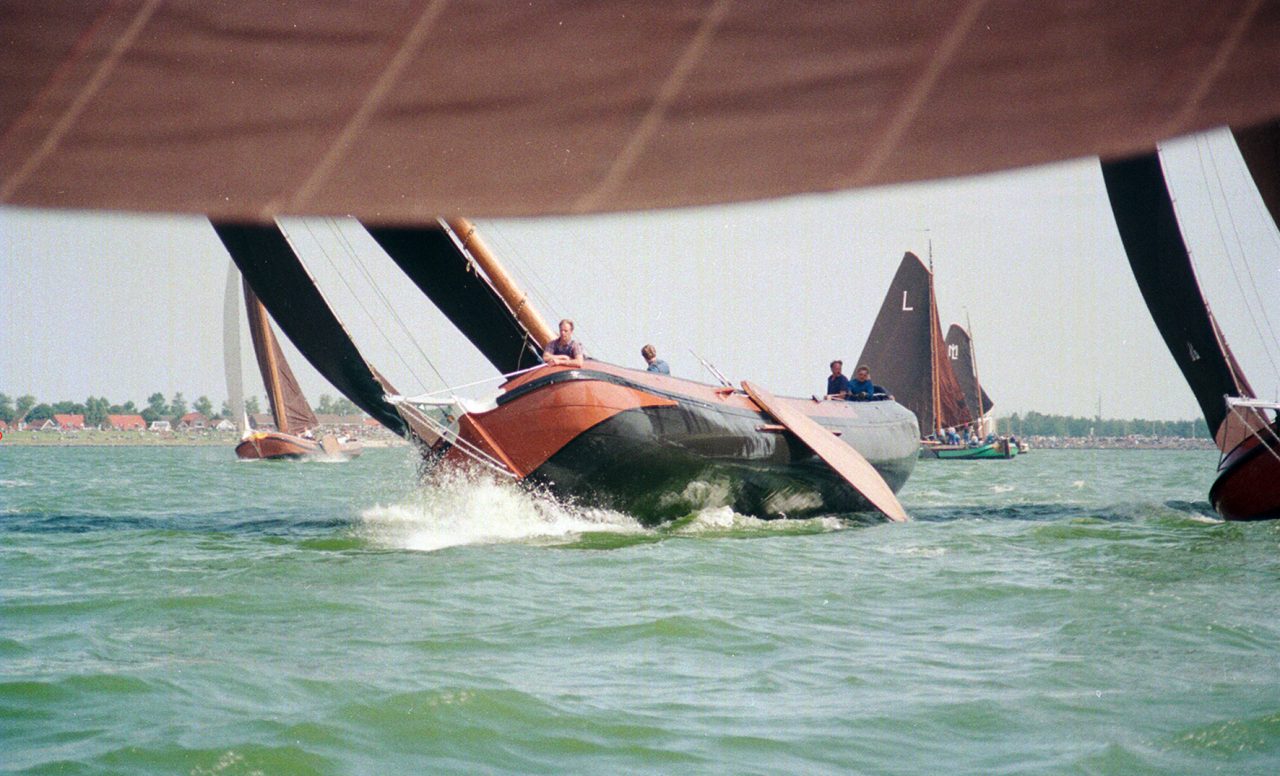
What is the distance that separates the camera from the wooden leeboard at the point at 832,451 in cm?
1348

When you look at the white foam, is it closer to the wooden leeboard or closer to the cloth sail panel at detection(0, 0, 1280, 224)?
the wooden leeboard

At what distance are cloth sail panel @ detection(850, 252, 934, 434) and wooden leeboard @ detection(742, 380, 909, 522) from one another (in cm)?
3006

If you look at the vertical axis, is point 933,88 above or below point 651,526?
above

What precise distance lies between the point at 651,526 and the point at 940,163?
40.4ft

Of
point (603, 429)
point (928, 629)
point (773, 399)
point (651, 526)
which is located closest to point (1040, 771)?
point (928, 629)

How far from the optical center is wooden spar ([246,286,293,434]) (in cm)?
3581

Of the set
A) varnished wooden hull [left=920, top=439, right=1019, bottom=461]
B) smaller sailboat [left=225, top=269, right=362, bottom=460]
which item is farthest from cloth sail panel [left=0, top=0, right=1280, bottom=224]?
varnished wooden hull [left=920, top=439, right=1019, bottom=461]

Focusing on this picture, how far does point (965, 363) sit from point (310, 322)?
47192mm

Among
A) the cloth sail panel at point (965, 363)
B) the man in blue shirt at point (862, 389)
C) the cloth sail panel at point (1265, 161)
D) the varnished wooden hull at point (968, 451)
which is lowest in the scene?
the varnished wooden hull at point (968, 451)

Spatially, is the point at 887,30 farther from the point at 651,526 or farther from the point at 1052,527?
the point at 1052,527

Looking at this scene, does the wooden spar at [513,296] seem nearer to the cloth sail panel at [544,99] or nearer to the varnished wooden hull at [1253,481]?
the varnished wooden hull at [1253,481]

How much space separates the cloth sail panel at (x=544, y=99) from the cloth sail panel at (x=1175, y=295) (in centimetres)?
1071

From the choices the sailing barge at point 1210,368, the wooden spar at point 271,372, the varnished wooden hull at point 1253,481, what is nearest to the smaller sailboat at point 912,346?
the wooden spar at point 271,372

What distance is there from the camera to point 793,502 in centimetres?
1427
